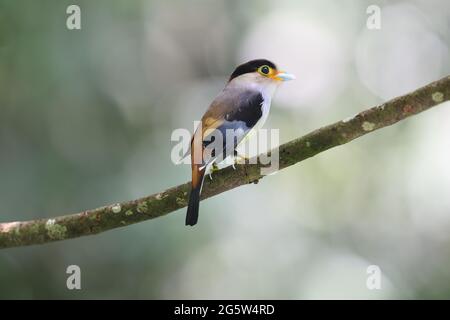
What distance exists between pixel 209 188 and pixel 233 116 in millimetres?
Answer: 405

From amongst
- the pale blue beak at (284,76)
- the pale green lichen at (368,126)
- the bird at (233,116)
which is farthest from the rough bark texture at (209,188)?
the pale blue beak at (284,76)

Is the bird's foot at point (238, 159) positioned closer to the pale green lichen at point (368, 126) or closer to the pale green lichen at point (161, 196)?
the pale green lichen at point (161, 196)

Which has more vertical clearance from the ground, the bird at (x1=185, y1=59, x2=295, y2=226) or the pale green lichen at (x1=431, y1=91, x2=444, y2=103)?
the pale green lichen at (x1=431, y1=91, x2=444, y2=103)

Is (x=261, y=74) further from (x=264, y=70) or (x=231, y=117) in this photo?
(x=231, y=117)

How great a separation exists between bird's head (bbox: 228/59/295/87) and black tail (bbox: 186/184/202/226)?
0.82 meters

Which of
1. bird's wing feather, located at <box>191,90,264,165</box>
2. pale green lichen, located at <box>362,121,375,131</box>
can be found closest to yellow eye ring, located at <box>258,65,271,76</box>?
bird's wing feather, located at <box>191,90,264,165</box>

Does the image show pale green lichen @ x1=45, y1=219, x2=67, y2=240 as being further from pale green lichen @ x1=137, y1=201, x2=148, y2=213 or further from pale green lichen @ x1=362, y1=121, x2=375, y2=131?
pale green lichen @ x1=362, y1=121, x2=375, y2=131

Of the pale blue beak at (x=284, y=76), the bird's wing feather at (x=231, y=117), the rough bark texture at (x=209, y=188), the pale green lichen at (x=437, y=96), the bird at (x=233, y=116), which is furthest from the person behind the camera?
the pale blue beak at (x=284, y=76)

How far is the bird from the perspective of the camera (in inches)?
112

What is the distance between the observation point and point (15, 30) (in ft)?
16.9

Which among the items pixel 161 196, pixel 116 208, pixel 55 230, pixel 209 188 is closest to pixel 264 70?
pixel 209 188

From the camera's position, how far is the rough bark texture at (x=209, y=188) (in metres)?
2.69

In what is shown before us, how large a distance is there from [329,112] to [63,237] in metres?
3.45

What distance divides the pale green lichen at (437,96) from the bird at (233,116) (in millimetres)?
891
